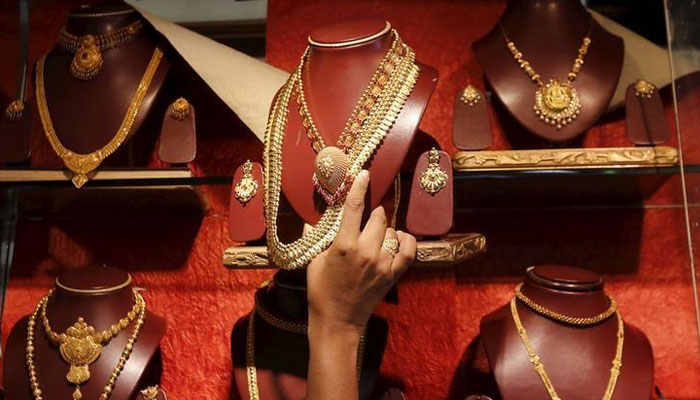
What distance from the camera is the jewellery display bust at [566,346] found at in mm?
982

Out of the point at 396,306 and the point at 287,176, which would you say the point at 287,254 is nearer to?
the point at 287,176

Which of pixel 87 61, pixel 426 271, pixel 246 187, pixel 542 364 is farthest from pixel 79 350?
pixel 542 364

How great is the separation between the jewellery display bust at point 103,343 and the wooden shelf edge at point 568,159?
583mm

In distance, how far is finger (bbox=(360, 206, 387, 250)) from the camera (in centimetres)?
79

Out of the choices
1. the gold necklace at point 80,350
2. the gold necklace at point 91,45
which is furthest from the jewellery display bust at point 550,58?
the gold necklace at point 80,350

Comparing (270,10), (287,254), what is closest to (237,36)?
(270,10)

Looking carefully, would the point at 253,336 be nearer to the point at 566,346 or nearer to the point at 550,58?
the point at 566,346

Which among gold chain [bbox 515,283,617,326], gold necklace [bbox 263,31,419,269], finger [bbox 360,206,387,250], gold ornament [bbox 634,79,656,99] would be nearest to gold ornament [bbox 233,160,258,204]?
gold necklace [bbox 263,31,419,269]

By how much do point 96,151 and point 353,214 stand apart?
1.81ft

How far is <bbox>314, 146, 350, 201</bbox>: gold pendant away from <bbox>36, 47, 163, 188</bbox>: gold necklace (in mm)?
421

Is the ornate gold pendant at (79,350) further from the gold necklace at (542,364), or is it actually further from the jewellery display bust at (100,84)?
the gold necklace at (542,364)

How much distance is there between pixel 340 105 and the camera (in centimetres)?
95

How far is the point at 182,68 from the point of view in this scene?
1.28m

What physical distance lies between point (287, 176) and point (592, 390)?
531mm
